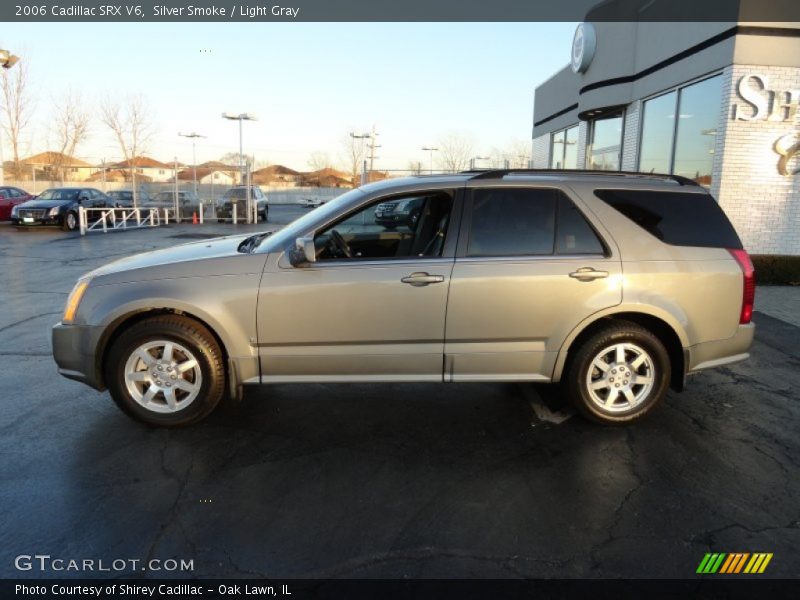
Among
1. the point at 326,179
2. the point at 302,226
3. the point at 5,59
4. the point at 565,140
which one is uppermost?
the point at 5,59

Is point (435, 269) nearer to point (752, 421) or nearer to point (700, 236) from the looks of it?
point (700, 236)

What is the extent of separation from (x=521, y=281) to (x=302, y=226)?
1664 millimetres

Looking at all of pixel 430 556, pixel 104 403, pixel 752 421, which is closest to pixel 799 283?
pixel 752 421

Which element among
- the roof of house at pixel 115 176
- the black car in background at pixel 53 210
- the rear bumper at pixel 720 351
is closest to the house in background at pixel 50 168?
the roof of house at pixel 115 176

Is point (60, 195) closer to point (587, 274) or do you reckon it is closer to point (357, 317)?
point (357, 317)

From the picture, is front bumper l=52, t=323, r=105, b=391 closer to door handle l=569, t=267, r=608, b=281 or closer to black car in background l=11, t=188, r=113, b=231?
door handle l=569, t=267, r=608, b=281

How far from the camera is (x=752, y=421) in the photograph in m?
4.33

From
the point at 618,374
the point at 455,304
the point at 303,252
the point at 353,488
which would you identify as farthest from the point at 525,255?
the point at 353,488

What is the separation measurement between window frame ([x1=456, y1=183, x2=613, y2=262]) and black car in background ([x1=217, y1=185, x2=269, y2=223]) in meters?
24.0

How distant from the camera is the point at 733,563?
106 inches

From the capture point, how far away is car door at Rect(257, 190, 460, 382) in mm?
3908

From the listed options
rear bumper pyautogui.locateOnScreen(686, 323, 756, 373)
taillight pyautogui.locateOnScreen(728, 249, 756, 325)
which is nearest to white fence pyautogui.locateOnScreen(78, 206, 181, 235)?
rear bumper pyautogui.locateOnScreen(686, 323, 756, 373)

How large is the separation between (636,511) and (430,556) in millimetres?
1234

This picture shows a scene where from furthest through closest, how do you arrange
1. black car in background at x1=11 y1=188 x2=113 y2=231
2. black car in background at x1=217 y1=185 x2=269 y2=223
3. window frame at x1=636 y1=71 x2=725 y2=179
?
black car in background at x1=217 y1=185 x2=269 y2=223, black car in background at x1=11 y1=188 x2=113 y2=231, window frame at x1=636 y1=71 x2=725 y2=179
